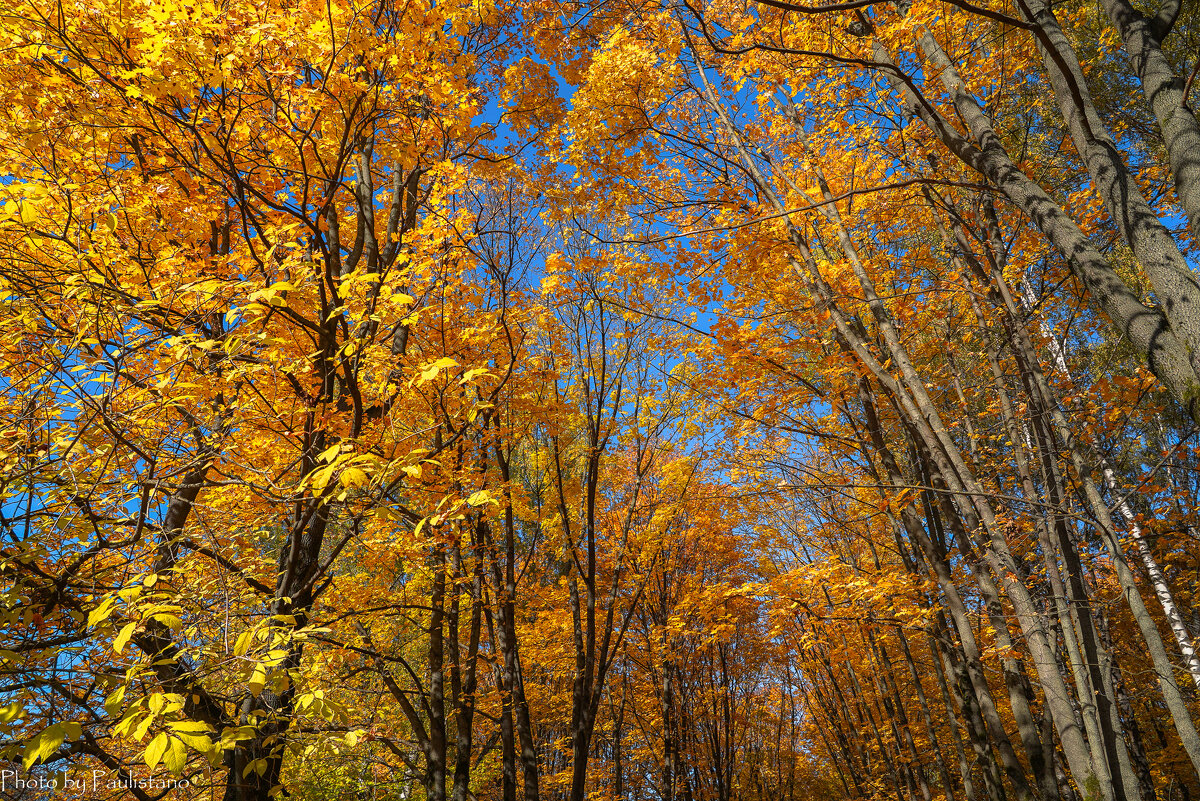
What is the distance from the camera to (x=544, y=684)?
1275 cm

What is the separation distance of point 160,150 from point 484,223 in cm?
335

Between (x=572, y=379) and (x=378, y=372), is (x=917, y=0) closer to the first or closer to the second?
(x=378, y=372)

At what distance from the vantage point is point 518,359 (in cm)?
644

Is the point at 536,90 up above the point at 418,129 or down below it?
above

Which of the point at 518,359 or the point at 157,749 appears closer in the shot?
the point at 157,749

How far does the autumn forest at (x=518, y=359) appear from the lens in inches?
87.6

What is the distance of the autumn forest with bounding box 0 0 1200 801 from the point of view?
2.22 m

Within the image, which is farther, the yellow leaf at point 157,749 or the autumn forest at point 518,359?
the autumn forest at point 518,359

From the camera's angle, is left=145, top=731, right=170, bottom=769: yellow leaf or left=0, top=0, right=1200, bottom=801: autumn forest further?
left=0, top=0, right=1200, bottom=801: autumn forest

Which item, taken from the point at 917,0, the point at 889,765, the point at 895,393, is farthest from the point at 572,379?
the point at 889,765

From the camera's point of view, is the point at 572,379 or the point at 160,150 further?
the point at 572,379

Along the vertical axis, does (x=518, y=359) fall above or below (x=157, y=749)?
above

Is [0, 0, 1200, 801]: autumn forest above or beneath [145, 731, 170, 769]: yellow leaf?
above

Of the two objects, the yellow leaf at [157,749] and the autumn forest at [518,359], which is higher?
the autumn forest at [518,359]
